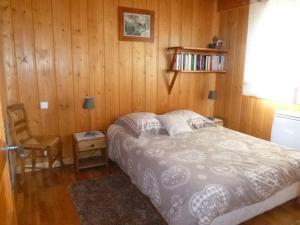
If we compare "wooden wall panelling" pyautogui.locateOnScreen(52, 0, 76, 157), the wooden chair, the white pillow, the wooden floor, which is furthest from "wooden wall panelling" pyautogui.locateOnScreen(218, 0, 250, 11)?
the wooden chair

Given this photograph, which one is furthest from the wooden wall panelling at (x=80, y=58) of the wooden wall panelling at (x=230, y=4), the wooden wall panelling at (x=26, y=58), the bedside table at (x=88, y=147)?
the wooden wall panelling at (x=230, y=4)

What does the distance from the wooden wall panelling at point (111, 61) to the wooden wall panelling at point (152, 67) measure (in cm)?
51

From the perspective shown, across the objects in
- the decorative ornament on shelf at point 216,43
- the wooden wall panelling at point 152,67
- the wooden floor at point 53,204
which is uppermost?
the decorative ornament on shelf at point 216,43

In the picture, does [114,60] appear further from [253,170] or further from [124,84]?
[253,170]

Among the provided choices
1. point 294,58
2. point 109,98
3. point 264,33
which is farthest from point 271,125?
point 109,98

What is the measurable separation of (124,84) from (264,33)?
2.16 meters

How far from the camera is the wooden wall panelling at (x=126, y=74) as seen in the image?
3375mm

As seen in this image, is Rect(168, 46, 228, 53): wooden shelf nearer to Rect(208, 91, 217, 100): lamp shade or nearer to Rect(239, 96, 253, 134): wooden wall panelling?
Rect(208, 91, 217, 100): lamp shade

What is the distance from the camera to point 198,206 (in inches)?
64.0

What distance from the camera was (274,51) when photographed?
3.12 metres

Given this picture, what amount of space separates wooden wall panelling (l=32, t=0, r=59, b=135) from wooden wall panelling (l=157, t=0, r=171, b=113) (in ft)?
5.23

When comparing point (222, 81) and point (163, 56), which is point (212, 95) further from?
point (163, 56)

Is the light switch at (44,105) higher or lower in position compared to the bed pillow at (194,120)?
higher

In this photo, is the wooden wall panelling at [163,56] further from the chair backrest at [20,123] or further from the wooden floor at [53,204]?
the chair backrest at [20,123]
